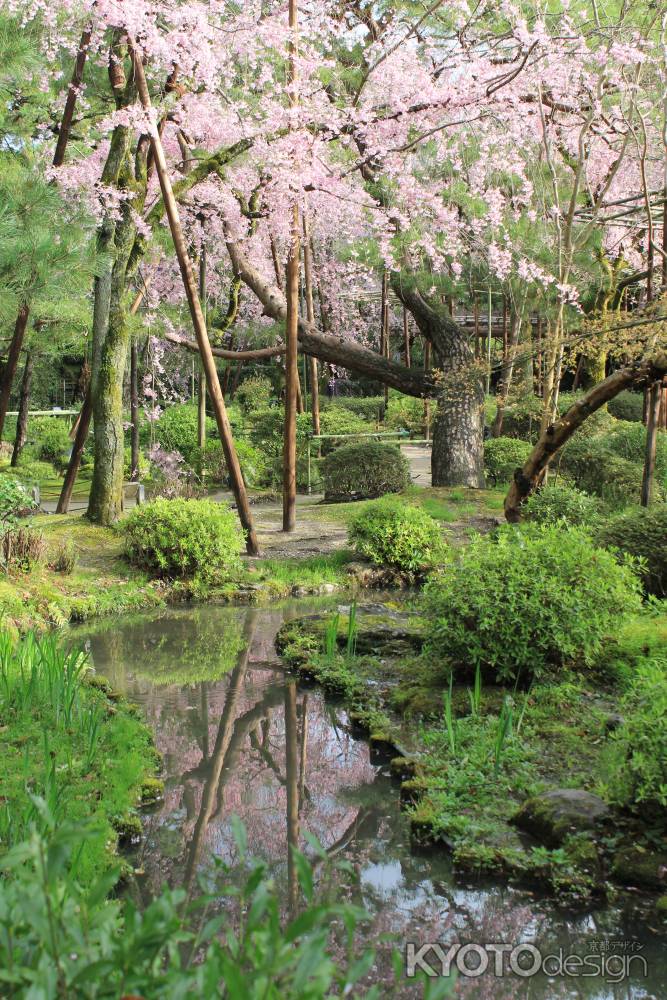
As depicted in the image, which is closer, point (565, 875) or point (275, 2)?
point (565, 875)

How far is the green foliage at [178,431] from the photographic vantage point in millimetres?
18094

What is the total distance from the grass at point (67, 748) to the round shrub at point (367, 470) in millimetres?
8540

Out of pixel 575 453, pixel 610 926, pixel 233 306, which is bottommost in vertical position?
pixel 610 926

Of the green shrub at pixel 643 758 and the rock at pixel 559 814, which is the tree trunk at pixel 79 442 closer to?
the rock at pixel 559 814

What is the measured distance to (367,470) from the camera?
46.2ft

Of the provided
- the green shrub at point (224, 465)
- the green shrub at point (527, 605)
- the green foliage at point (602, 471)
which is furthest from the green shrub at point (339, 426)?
the green shrub at point (527, 605)

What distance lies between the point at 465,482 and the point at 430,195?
437 centimetres

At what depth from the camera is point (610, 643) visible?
628cm

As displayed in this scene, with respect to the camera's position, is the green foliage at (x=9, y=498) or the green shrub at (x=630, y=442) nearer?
the green foliage at (x=9, y=498)

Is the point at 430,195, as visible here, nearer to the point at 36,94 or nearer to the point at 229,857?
the point at 36,94

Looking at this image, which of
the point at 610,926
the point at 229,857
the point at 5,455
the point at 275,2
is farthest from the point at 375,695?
the point at 5,455

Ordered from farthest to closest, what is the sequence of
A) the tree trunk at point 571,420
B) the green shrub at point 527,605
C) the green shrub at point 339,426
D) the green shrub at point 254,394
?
the green shrub at point 254,394 → the green shrub at point 339,426 → the tree trunk at point 571,420 → the green shrub at point 527,605

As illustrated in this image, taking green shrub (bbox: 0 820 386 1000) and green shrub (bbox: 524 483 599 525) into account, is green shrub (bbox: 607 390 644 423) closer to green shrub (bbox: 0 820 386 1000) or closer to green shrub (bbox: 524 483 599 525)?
green shrub (bbox: 524 483 599 525)

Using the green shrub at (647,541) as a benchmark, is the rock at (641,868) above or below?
below
